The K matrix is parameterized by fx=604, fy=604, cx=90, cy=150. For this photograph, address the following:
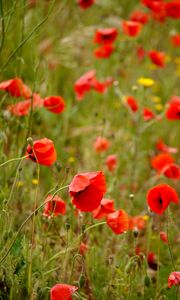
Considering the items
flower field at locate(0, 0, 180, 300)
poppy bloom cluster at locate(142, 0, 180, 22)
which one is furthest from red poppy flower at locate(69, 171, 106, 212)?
poppy bloom cluster at locate(142, 0, 180, 22)

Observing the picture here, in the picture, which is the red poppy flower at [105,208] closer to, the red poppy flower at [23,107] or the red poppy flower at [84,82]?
the red poppy flower at [23,107]

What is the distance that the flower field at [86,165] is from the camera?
1851 mm

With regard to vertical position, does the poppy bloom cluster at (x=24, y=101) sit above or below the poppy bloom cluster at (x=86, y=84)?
above

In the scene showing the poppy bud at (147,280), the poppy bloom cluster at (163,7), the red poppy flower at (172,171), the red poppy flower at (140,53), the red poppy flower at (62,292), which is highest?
the red poppy flower at (62,292)

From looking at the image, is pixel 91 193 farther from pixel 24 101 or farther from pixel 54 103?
pixel 24 101

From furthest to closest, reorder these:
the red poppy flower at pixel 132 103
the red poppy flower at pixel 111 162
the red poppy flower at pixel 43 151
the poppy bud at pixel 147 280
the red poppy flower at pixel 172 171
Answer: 1. the red poppy flower at pixel 132 103
2. the red poppy flower at pixel 111 162
3. the red poppy flower at pixel 172 171
4. the poppy bud at pixel 147 280
5. the red poppy flower at pixel 43 151

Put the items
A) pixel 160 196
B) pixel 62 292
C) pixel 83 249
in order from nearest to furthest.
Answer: pixel 62 292 < pixel 160 196 < pixel 83 249

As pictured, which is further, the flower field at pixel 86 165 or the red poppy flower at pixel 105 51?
the red poppy flower at pixel 105 51

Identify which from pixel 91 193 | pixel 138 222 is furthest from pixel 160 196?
pixel 138 222

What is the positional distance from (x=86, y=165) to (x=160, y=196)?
1.31 metres

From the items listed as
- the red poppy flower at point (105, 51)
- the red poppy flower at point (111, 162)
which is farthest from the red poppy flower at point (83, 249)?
the red poppy flower at point (105, 51)

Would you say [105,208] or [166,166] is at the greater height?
[105,208]

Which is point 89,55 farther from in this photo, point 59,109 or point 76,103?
point 59,109

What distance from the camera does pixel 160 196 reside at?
1.86m
